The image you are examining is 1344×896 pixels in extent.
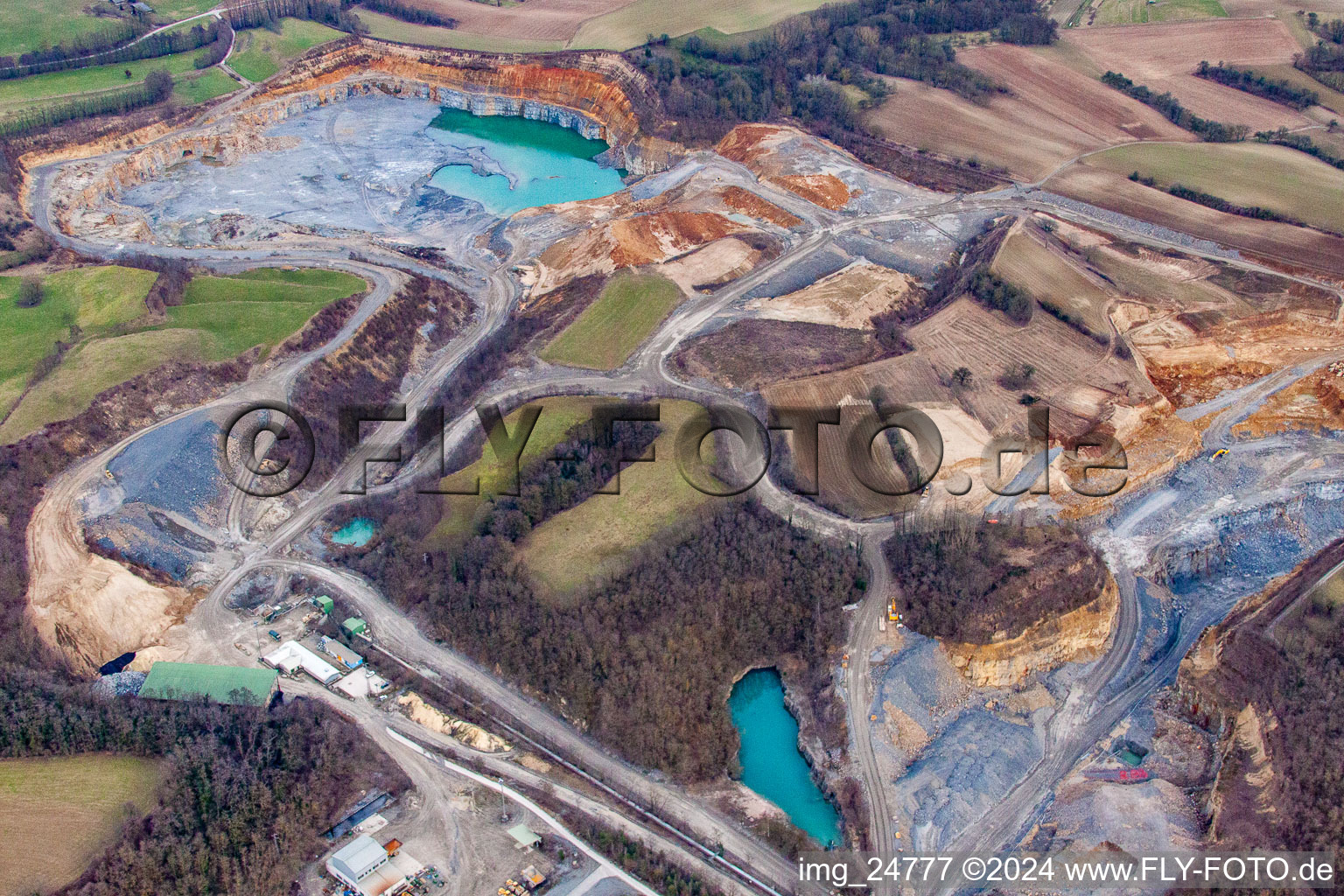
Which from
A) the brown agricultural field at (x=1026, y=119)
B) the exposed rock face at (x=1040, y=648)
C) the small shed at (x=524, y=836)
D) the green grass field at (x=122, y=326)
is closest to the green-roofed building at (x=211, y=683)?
the small shed at (x=524, y=836)

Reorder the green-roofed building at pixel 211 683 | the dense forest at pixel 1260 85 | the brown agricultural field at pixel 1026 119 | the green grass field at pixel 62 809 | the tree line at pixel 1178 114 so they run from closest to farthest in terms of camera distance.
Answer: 1. the green grass field at pixel 62 809
2. the green-roofed building at pixel 211 683
3. the brown agricultural field at pixel 1026 119
4. the tree line at pixel 1178 114
5. the dense forest at pixel 1260 85

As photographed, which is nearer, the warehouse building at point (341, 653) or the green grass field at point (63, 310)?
the warehouse building at point (341, 653)

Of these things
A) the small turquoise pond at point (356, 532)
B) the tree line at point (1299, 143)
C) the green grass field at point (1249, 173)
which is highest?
the tree line at point (1299, 143)

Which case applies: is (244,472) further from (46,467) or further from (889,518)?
(889,518)

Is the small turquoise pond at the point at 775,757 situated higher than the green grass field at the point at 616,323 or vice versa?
the green grass field at the point at 616,323

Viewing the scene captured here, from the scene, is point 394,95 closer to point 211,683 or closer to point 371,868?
point 211,683

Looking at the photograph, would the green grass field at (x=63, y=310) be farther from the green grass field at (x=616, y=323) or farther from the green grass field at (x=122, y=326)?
the green grass field at (x=616, y=323)

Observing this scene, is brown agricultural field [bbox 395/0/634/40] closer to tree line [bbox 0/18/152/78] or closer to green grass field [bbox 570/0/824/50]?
green grass field [bbox 570/0/824/50]

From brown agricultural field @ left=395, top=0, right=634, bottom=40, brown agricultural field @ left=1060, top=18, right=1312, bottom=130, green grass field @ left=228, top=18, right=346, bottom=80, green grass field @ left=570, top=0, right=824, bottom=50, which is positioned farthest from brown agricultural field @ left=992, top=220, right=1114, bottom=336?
green grass field @ left=228, top=18, right=346, bottom=80

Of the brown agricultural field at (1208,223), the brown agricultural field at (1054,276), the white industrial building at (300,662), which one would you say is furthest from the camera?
the brown agricultural field at (1208,223)
